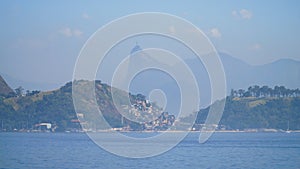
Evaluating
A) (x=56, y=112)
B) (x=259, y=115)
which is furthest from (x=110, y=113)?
(x=259, y=115)

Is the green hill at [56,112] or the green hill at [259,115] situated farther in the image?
the green hill at [259,115]

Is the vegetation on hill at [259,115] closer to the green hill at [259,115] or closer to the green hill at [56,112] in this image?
the green hill at [259,115]

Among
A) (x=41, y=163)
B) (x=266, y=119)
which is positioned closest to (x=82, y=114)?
(x=266, y=119)

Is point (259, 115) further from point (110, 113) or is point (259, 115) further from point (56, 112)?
point (56, 112)

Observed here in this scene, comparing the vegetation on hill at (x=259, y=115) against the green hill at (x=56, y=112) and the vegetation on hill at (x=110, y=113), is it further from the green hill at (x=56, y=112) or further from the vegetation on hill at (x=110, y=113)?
the green hill at (x=56, y=112)

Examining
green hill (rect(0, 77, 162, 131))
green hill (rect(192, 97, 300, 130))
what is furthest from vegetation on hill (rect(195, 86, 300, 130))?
green hill (rect(0, 77, 162, 131))

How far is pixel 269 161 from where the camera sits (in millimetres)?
61312

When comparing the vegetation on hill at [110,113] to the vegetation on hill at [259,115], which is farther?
the vegetation on hill at [259,115]

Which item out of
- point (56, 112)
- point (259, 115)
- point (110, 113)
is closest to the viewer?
point (110, 113)

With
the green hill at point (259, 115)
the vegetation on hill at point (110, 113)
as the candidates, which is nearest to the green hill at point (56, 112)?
the vegetation on hill at point (110, 113)

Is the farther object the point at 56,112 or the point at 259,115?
the point at 259,115

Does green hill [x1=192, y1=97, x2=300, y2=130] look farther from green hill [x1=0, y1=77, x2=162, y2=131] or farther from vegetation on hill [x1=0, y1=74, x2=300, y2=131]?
green hill [x1=0, y1=77, x2=162, y2=131]

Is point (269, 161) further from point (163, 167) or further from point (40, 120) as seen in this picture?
point (40, 120)

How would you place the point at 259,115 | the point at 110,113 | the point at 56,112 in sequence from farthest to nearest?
the point at 259,115 < the point at 56,112 < the point at 110,113
